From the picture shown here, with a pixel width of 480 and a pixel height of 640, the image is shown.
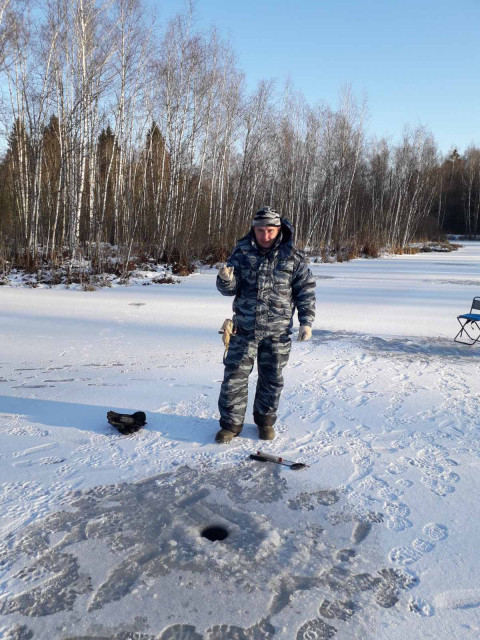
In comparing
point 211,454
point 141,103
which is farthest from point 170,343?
point 141,103

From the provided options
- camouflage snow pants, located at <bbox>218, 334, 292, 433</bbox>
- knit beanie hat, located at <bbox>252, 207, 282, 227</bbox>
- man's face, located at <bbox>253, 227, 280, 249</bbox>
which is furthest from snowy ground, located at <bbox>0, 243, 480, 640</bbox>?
knit beanie hat, located at <bbox>252, 207, 282, 227</bbox>

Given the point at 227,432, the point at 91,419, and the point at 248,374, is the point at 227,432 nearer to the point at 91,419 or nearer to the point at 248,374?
the point at 248,374

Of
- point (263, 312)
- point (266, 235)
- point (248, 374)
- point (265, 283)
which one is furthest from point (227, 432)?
point (266, 235)

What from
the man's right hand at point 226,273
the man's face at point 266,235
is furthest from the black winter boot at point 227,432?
the man's face at point 266,235

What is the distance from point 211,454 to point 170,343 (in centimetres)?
340

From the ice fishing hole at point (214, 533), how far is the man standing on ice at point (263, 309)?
39.5 inches

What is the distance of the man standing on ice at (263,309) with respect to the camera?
3.28m

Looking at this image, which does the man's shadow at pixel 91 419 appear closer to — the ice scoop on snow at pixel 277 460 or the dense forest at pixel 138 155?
the ice scoop on snow at pixel 277 460

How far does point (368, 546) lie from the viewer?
228 cm

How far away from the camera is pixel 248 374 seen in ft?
11.3

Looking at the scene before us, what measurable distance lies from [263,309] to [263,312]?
0.02 metres

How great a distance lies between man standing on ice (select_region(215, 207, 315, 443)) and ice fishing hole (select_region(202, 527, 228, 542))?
3.29 ft

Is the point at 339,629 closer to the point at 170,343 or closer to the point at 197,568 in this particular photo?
the point at 197,568

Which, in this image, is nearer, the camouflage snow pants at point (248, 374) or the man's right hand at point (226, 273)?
the man's right hand at point (226, 273)
